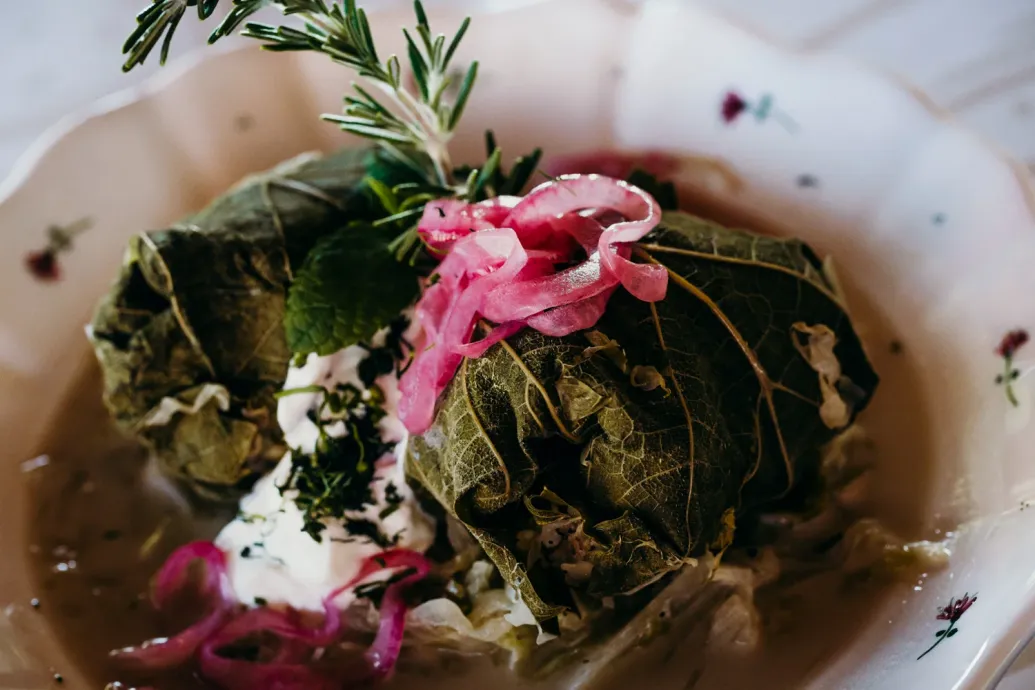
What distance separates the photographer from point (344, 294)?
4.88 ft

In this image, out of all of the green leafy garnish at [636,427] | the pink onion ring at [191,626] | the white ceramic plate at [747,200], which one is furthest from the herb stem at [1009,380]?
the pink onion ring at [191,626]

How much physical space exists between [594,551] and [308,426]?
615 mm

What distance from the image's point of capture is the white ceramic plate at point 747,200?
4.94 feet

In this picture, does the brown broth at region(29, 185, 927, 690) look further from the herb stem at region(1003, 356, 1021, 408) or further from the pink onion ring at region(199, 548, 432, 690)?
the herb stem at region(1003, 356, 1021, 408)

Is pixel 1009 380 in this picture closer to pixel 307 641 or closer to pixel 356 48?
pixel 356 48

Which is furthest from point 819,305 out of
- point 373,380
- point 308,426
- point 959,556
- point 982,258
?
point 308,426

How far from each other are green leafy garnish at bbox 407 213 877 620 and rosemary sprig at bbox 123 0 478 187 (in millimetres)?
477

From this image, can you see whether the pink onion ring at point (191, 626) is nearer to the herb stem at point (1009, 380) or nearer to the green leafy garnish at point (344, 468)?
the green leafy garnish at point (344, 468)

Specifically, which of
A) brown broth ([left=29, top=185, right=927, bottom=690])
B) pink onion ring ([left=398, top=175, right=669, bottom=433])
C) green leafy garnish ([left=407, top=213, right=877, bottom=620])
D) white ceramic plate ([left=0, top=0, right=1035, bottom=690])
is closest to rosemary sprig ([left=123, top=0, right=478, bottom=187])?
pink onion ring ([left=398, top=175, right=669, bottom=433])

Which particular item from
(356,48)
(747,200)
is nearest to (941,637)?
(747,200)

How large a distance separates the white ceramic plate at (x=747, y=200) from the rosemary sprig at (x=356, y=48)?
71 cm

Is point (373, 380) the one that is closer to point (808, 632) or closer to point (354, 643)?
point (354, 643)

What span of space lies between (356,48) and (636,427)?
0.83 m

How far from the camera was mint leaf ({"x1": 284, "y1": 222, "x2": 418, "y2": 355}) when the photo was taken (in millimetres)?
1466
